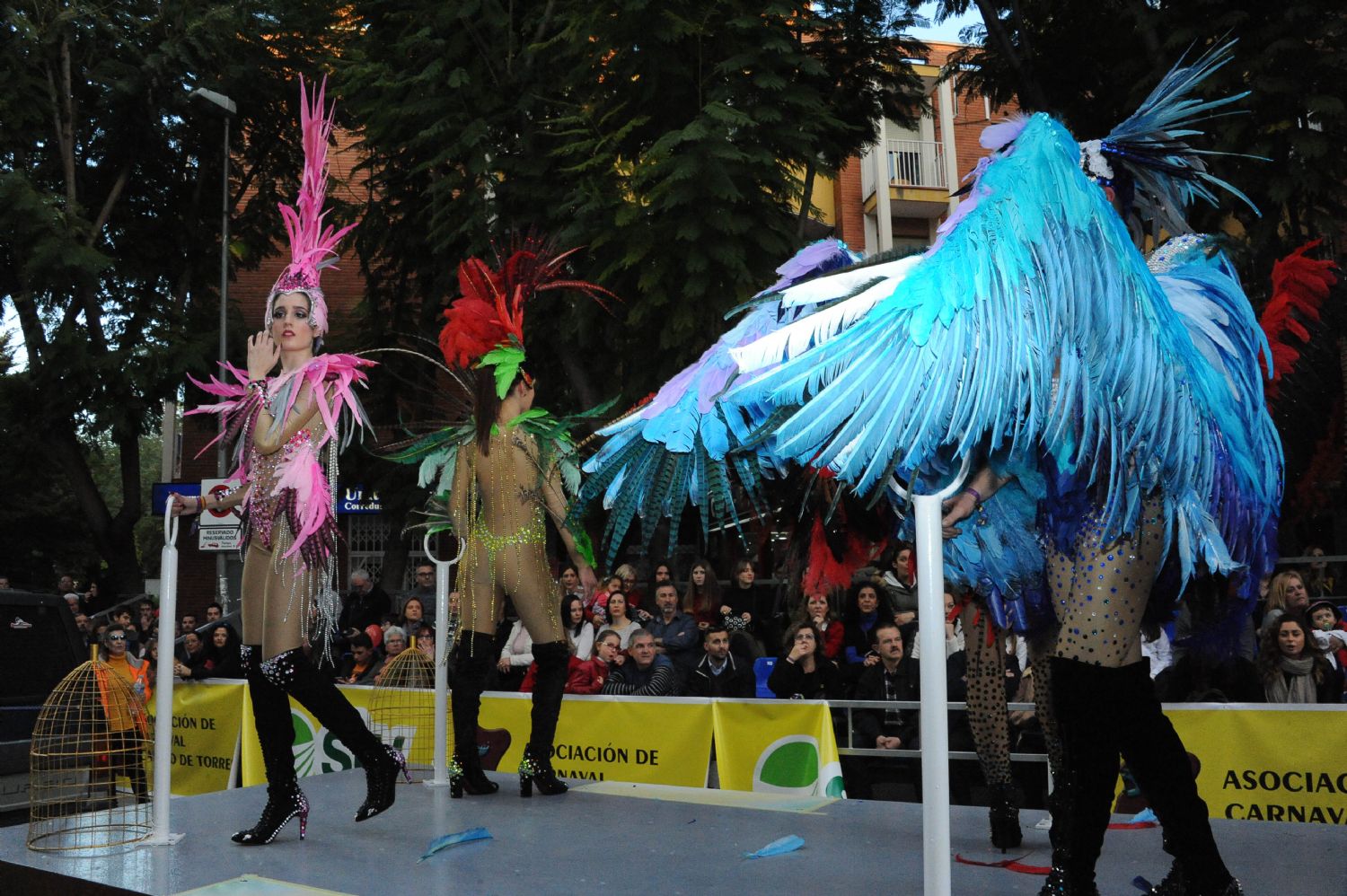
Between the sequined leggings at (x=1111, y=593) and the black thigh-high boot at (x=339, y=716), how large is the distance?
227 cm

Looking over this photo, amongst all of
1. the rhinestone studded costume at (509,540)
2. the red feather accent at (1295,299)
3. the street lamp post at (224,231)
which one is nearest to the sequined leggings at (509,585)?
the rhinestone studded costume at (509,540)

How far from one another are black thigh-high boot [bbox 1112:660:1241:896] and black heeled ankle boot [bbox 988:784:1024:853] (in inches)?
37.2

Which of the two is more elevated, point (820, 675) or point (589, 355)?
point (589, 355)

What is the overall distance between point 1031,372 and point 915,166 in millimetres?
20377

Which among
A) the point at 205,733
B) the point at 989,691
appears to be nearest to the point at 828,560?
the point at 989,691

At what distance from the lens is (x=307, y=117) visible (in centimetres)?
427

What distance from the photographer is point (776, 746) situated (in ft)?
20.9

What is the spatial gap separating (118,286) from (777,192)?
1182 cm

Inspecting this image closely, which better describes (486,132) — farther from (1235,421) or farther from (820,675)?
(1235,421)

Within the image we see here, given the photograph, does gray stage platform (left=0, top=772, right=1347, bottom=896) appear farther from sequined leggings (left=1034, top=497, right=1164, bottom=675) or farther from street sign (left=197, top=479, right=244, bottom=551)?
street sign (left=197, top=479, right=244, bottom=551)

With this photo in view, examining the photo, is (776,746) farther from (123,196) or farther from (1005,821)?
(123,196)

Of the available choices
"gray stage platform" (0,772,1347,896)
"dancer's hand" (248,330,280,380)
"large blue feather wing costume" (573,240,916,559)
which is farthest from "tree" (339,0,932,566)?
"large blue feather wing costume" (573,240,916,559)

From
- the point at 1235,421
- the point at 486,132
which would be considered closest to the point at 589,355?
the point at 486,132

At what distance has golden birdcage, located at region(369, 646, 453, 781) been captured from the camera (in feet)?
20.7
